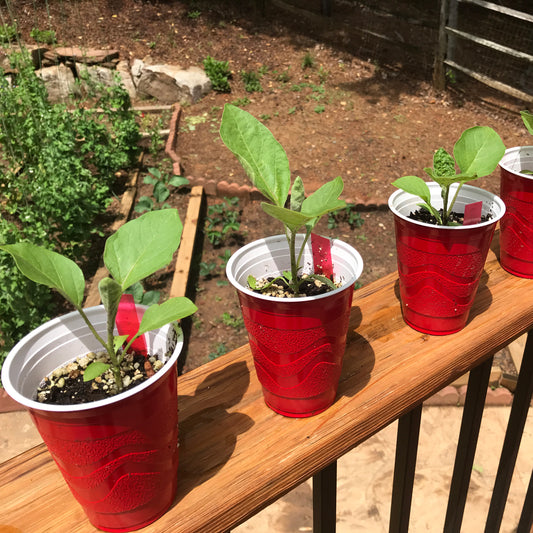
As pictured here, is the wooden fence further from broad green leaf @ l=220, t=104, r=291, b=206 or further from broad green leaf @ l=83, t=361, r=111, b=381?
broad green leaf @ l=83, t=361, r=111, b=381

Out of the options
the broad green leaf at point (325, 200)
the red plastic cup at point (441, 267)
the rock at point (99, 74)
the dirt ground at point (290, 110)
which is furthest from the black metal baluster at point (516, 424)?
the rock at point (99, 74)

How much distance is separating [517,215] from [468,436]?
17.1 inches

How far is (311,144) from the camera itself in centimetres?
443

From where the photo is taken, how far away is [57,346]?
659 millimetres

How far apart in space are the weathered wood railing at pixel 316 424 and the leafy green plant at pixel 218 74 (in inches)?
180

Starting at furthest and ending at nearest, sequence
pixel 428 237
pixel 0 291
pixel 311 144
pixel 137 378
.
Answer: pixel 311 144 < pixel 0 291 < pixel 428 237 < pixel 137 378

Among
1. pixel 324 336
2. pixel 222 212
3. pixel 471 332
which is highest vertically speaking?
pixel 324 336

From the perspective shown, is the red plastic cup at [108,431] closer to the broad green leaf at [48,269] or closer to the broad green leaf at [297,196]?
the broad green leaf at [48,269]

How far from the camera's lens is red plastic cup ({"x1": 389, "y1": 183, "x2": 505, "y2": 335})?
0.85 m

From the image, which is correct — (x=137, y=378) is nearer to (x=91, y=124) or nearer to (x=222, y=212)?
(x=222, y=212)

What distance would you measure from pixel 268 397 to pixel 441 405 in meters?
1.92

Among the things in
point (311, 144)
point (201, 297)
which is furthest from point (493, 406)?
point (311, 144)

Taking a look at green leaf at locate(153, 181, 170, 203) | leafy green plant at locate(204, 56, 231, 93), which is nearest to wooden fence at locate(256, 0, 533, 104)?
leafy green plant at locate(204, 56, 231, 93)

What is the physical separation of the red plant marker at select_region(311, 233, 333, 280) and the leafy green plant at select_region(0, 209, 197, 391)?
0.79 ft
